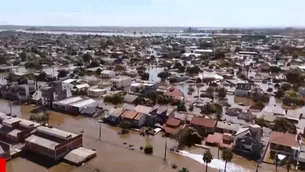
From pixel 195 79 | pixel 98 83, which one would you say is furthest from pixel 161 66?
pixel 98 83

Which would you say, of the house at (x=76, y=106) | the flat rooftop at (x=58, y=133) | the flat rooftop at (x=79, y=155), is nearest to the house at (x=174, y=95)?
the house at (x=76, y=106)

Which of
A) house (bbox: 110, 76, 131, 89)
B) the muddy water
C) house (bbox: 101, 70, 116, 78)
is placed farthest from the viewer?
house (bbox: 101, 70, 116, 78)

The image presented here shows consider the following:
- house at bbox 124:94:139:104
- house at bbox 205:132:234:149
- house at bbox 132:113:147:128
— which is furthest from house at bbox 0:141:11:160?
house at bbox 124:94:139:104

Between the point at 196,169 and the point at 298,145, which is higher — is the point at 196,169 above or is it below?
below

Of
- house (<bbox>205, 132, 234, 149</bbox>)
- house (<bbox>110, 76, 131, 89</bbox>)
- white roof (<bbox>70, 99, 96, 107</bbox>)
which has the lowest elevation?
house (<bbox>205, 132, 234, 149</bbox>)

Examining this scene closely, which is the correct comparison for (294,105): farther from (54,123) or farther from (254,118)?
(54,123)

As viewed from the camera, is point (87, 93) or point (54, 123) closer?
point (54, 123)

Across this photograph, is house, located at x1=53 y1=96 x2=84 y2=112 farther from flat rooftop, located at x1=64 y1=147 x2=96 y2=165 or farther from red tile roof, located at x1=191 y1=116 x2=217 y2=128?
red tile roof, located at x1=191 y1=116 x2=217 y2=128
